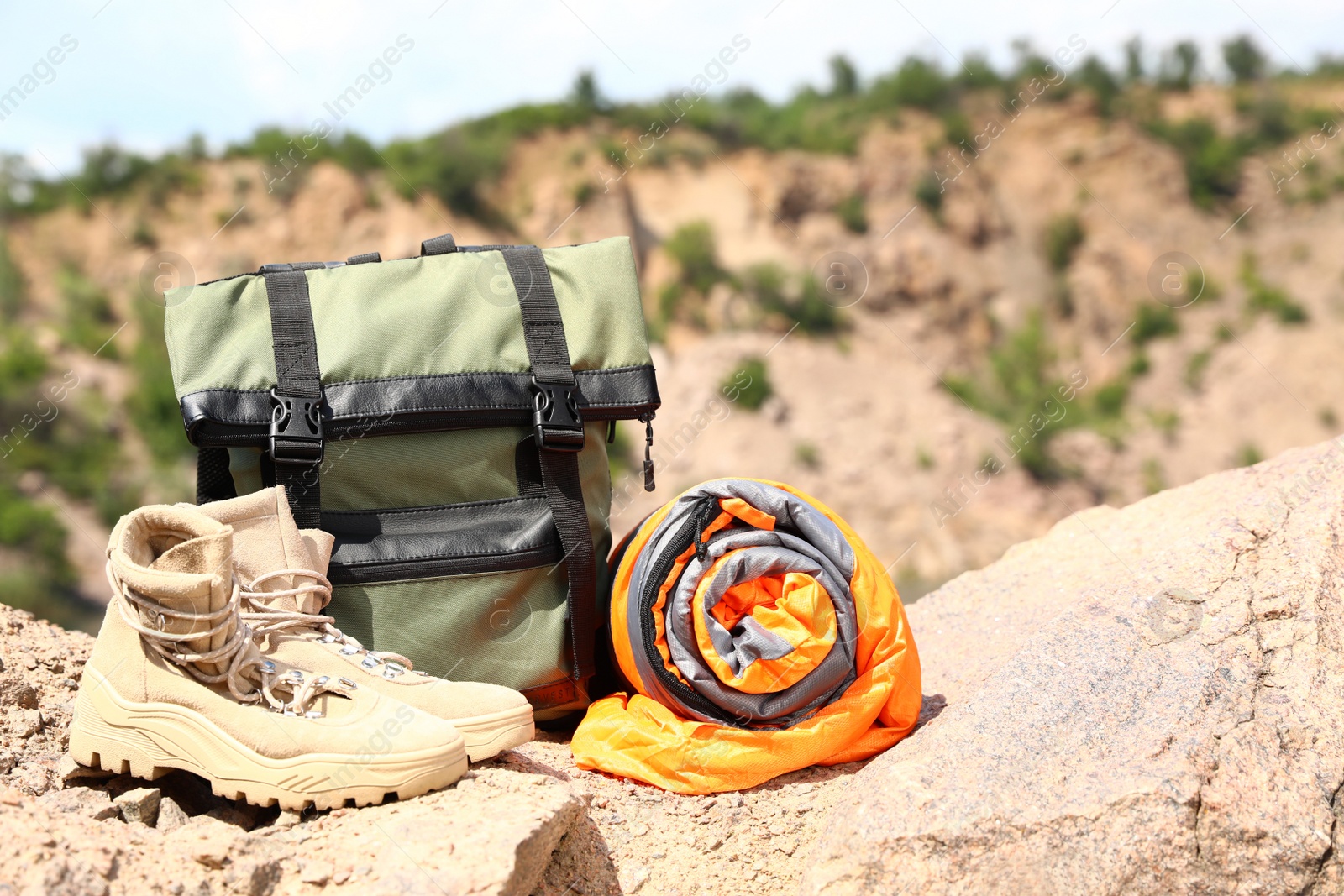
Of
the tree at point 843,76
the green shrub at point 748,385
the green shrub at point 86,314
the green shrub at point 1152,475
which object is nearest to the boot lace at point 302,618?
the green shrub at point 748,385

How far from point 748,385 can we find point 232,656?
15.5m

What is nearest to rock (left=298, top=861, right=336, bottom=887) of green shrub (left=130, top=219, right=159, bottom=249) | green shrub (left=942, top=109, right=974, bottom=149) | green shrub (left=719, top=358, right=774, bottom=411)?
green shrub (left=719, top=358, right=774, bottom=411)

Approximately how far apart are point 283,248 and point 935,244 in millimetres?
13169

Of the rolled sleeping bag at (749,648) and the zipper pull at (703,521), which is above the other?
the zipper pull at (703,521)

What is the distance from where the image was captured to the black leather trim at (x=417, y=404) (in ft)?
7.96

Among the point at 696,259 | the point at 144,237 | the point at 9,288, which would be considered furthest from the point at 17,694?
the point at 144,237

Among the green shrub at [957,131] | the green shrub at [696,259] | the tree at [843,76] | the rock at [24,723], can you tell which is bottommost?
the rock at [24,723]

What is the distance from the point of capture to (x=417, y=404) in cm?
257

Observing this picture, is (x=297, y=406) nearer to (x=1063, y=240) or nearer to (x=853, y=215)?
(x=853, y=215)

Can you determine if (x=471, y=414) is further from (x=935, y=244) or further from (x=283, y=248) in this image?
(x=935, y=244)

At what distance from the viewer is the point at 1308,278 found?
21438 mm

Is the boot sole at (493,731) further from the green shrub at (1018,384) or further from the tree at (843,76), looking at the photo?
the tree at (843,76)

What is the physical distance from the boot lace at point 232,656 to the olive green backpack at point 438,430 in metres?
0.47

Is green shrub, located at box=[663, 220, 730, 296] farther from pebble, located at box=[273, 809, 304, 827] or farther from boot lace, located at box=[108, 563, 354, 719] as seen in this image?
pebble, located at box=[273, 809, 304, 827]
